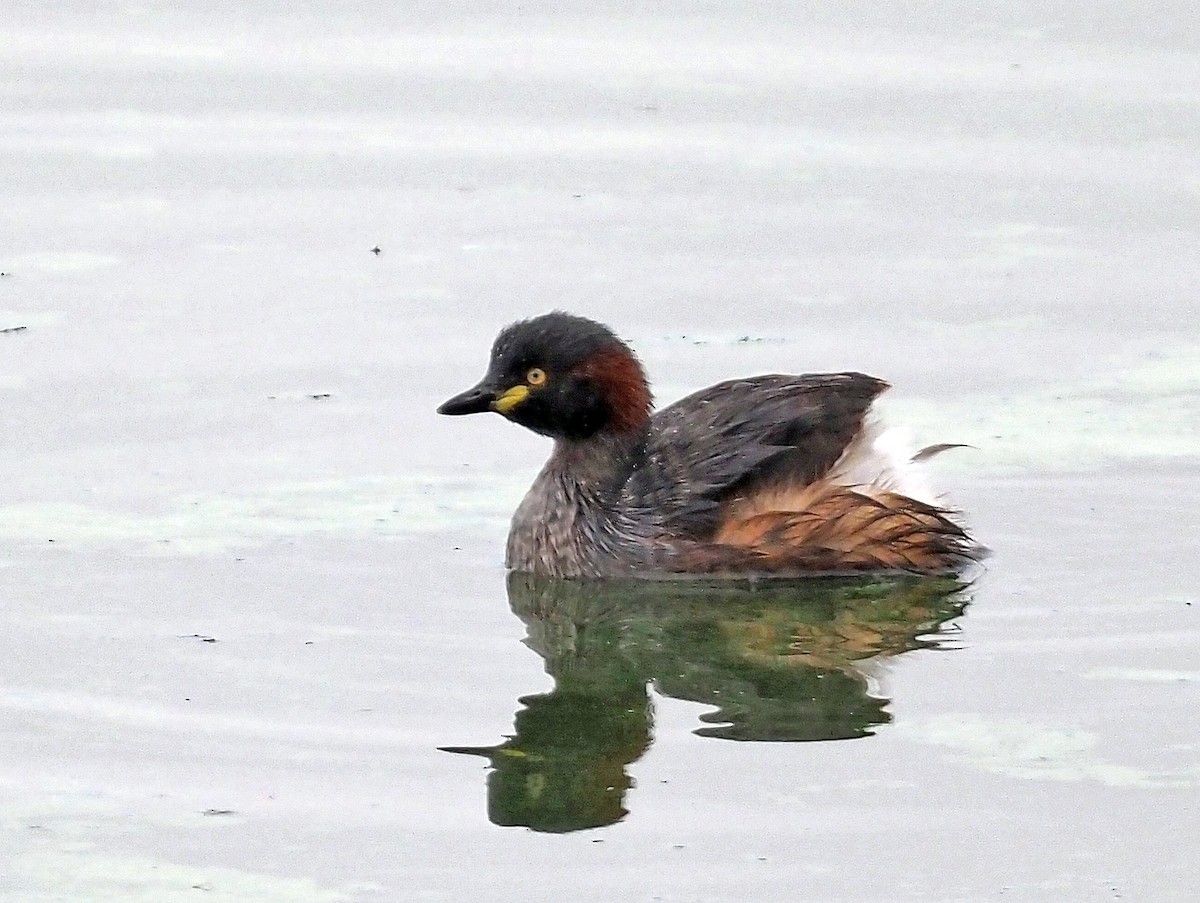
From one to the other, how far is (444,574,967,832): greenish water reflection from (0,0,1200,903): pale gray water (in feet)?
0.25

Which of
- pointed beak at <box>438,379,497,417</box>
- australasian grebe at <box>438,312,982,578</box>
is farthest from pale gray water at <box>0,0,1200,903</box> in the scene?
pointed beak at <box>438,379,497,417</box>

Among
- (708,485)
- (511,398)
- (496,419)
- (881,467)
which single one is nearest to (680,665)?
(708,485)

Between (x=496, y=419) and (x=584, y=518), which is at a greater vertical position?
(x=496, y=419)

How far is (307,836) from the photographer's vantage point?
6512 mm

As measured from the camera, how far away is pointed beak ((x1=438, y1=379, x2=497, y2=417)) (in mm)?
8820

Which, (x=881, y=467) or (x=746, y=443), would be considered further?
(x=881, y=467)

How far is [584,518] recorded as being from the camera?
891cm

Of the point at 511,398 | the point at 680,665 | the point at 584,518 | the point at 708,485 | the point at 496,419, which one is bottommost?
the point at 680,665

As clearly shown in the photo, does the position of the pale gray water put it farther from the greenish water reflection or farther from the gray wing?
the gray wing

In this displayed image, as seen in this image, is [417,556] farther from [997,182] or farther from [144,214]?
[997,182]

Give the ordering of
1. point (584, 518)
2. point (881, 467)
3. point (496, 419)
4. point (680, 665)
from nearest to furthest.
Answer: point (680, 665) → point (584, 518) → point (881, 467) → point (496, 419)

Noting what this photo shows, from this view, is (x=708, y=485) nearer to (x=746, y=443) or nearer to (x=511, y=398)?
(x=746, y=443)

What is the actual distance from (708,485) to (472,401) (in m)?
0.83

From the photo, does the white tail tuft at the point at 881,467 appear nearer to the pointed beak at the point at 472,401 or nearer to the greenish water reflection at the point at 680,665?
the greenish water reflection at the point at 680,665
